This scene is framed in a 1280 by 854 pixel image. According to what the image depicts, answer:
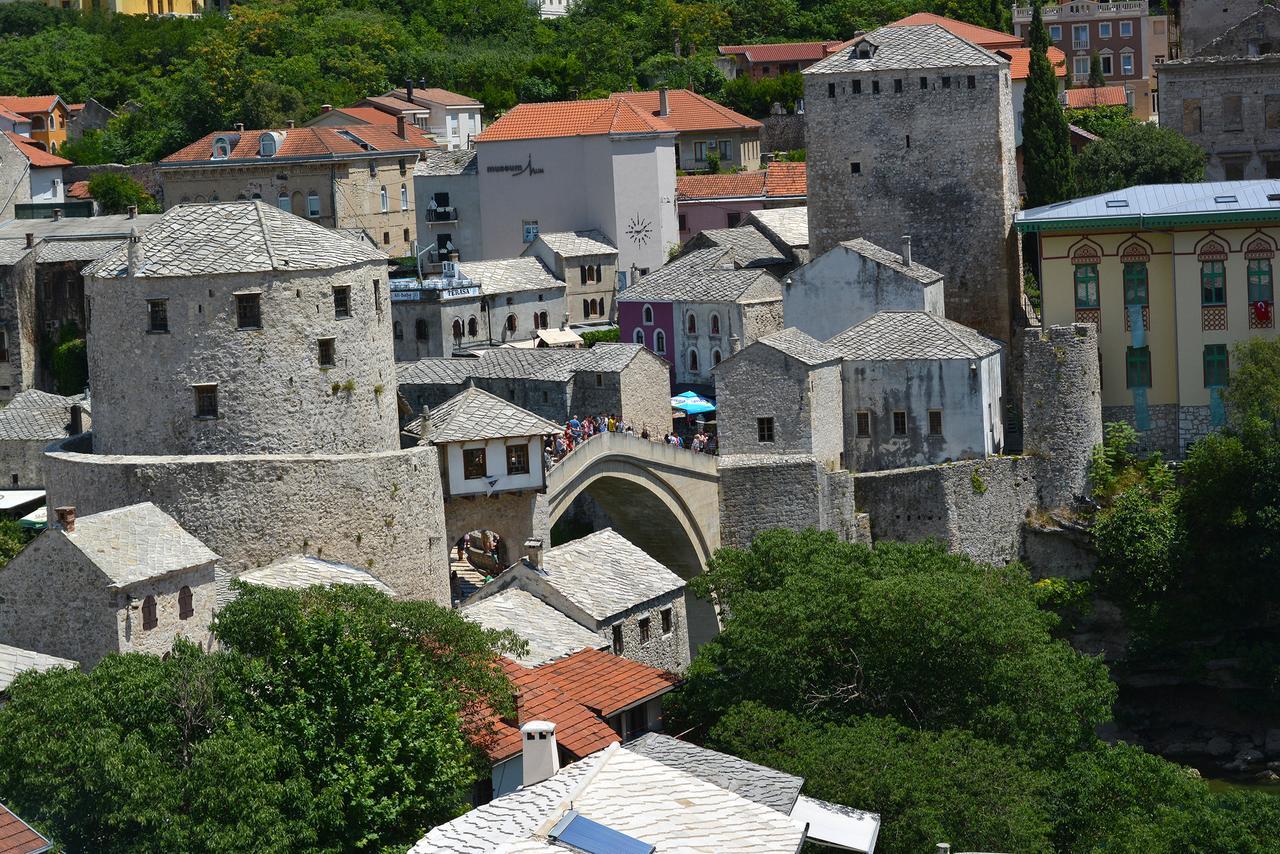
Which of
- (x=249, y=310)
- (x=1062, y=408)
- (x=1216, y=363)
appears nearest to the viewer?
(x=249, y=310)

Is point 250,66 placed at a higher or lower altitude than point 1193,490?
higher

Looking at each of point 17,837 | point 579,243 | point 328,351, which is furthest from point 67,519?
point 579,243

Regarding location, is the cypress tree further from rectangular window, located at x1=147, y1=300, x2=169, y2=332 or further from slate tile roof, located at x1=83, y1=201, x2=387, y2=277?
rectangular window, located at x1=147, y1=300, x2=169, y2=332

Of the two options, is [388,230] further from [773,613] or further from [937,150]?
[773,613]

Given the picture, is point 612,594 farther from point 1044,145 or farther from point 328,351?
point 1044,145

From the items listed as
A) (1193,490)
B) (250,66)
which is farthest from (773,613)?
(250,66)

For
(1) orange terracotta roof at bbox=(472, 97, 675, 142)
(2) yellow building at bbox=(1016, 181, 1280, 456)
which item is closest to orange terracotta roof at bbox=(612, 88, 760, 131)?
(1) orange terracotta roof at bbox=(472, 97, 675, 142)
